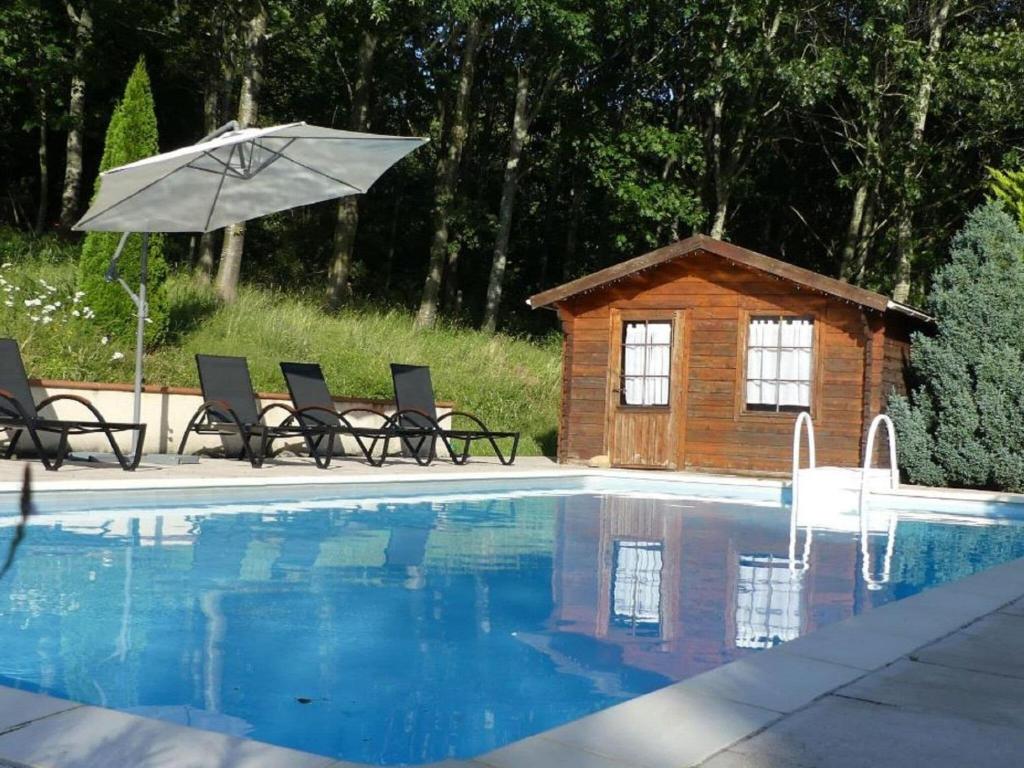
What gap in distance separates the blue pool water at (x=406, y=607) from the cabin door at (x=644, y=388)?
466 centimetres

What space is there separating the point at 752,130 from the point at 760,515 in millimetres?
14888

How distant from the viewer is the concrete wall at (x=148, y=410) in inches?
426

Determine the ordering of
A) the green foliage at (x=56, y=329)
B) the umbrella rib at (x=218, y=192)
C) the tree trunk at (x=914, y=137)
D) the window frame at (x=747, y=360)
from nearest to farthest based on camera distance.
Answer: the umbrella rib at (x=218, y=192) < the green foliage at (x=56, y=329) < the window frame at (x=747, y=360) < the tree trunk at (x=914, y=137)

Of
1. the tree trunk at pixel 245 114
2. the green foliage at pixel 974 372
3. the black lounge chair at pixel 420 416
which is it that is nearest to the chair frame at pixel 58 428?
the black lounge chair at pixel 420 416

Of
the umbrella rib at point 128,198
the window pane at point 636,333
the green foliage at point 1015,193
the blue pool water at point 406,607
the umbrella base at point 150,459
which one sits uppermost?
the green foliage at point 1015,193

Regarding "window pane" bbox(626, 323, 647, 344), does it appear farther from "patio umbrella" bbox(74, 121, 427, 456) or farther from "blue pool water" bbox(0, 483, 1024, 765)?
"blue pool water" bbox(0, 483, 1024, 765)

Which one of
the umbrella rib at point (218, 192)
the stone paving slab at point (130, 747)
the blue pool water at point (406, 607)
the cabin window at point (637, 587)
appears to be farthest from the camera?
the umbrella rib at point (218, 192)

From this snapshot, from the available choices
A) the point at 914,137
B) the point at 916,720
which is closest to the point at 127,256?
the point at 916,720

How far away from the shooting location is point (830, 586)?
6277mm

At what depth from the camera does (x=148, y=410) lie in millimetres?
11562

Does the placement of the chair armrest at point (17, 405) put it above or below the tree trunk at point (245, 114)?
below

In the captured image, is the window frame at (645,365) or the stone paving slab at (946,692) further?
the window frame at (645,365)

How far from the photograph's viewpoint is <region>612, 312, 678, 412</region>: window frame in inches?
545

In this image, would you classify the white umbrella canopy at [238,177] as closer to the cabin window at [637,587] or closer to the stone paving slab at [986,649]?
the cabin window at [637,587]
